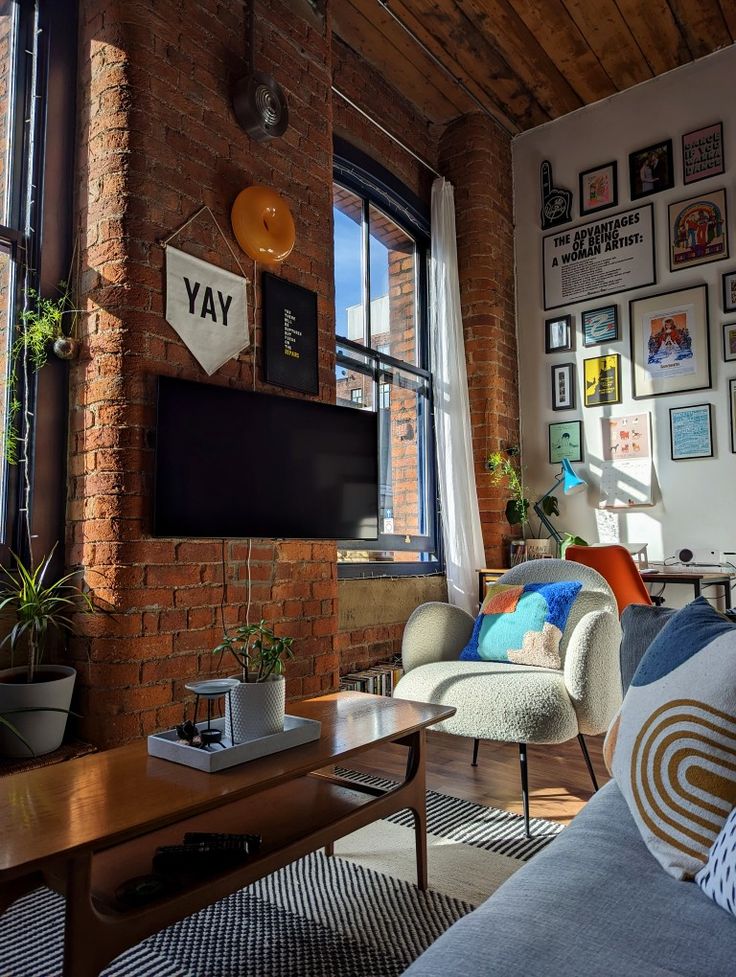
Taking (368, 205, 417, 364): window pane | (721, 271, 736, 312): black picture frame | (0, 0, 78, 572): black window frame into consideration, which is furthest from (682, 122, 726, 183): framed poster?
(0, 0, 78, 572): black window frame

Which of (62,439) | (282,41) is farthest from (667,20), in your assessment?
(62,439)

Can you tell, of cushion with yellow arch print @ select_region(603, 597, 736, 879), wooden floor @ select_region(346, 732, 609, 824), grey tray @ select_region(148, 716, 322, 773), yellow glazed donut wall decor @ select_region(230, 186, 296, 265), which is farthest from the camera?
yellow glazed donut wall decor @ select_region(230, 186, 296, 265)

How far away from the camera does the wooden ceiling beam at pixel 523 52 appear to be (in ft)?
12.2

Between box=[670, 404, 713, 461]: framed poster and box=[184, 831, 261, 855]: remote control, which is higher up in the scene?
box=[670, 404, 713, 461]: framed poster

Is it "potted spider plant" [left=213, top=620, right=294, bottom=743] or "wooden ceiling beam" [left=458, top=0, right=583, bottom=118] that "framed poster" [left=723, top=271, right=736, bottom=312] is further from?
"potted spider plant" [left=213, top=620, right=294, bottom=743]

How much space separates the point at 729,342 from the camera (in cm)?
386

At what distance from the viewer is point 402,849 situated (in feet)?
6.73

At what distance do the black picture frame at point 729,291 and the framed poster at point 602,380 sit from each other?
64 cm

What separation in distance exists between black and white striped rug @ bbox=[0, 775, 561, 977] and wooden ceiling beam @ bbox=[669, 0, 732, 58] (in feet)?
13.4

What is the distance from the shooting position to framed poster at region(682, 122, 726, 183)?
3.96 meters

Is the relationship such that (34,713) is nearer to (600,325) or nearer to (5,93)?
(5,93)

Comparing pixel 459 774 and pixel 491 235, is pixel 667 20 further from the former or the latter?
pixel 459 774

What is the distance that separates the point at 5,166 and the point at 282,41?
4.32 feet

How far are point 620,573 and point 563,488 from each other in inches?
53.6
